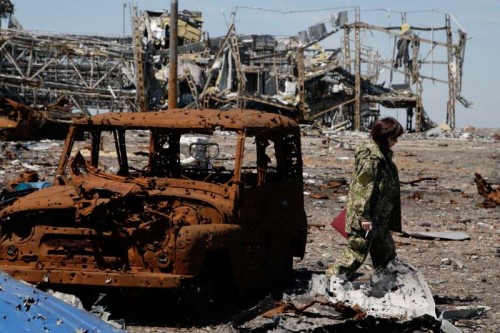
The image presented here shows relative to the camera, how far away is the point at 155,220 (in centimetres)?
789

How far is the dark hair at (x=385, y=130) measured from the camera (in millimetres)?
8586

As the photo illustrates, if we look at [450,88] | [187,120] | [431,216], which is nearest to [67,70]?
[450,88]

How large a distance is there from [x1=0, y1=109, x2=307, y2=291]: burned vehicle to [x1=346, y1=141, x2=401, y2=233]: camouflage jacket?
896mm

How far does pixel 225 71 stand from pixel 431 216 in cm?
3892

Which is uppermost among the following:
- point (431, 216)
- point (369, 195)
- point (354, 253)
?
point (369, 195)

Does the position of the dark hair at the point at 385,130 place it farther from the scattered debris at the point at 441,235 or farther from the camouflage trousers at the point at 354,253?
the scattered debris at the point at 441,235

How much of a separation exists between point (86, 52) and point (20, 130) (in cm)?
1976

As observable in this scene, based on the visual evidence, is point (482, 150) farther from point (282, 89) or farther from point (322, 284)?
point (322, 284)

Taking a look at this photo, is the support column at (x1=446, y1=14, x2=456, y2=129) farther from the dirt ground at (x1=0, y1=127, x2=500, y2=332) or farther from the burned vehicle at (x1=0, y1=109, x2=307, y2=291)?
the burned vehicle at (x1=0, y1=109, x2=307, y2=291)

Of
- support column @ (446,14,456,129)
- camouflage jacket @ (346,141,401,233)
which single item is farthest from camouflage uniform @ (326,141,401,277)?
support column @ (446,14,456,129)

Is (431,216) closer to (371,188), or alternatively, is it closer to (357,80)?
(371,188)

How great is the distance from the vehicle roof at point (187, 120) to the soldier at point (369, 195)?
110 centimetres

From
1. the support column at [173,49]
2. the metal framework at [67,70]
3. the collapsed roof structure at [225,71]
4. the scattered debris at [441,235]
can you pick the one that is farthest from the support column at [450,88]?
the scattered debris at [441,235]

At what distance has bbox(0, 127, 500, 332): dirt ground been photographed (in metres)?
10.1
